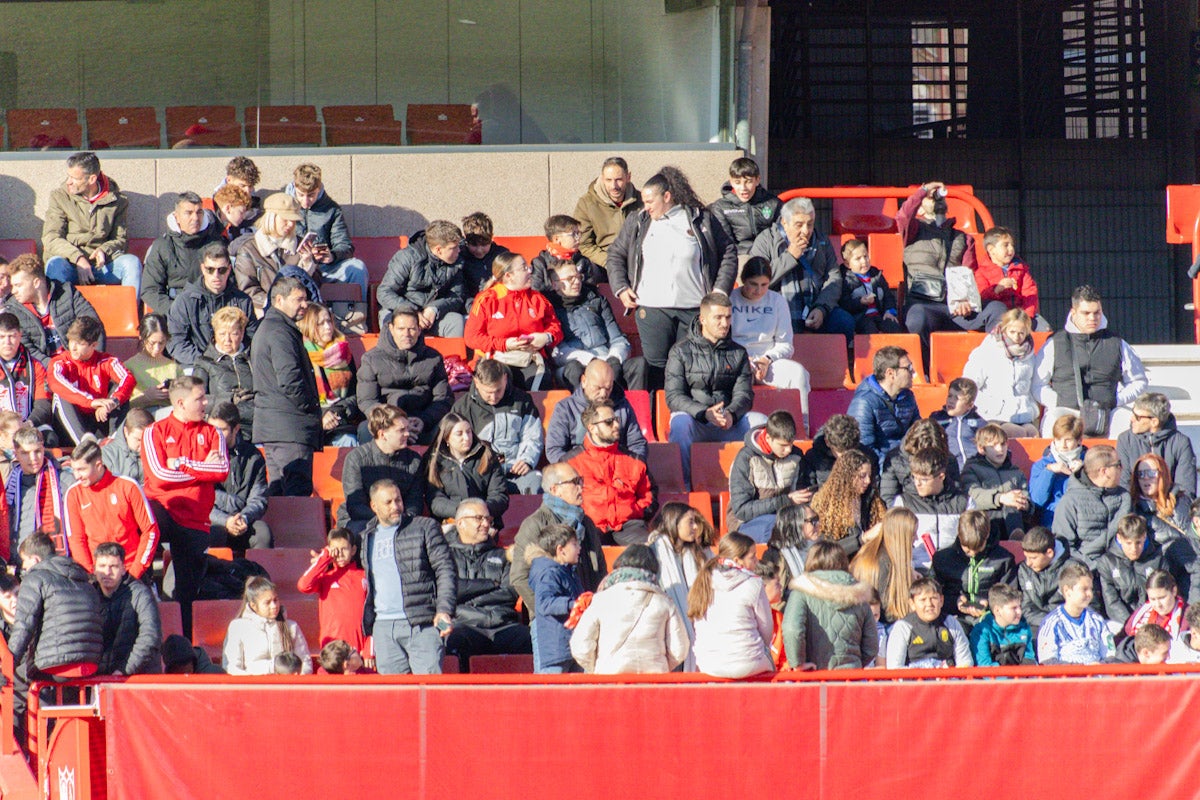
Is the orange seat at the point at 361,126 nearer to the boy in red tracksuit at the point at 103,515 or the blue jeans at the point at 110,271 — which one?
the blue jeans at the point at 110,271

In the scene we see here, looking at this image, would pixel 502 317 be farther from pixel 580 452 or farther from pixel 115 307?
pixel 115 307

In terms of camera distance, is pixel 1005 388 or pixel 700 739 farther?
pixel 1005 388

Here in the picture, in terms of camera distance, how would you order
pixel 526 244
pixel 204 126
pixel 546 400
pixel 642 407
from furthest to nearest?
1. pixel 204 126
2. pixel 526 244
3. pixel 546 400
4. pixel 642 407

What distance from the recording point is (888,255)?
12.1 metres

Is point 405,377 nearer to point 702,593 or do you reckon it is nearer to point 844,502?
point 844,502

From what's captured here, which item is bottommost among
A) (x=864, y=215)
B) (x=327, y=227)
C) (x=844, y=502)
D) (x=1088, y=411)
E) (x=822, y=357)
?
(x=844, y=502)

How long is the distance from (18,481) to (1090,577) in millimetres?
5322

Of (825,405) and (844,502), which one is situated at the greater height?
(825,405)

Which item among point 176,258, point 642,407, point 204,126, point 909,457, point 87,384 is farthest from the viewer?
point 204,126

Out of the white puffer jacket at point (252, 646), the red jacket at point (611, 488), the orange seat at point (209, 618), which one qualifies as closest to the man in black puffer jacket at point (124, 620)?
the white puffer jacket at point (252, 646)

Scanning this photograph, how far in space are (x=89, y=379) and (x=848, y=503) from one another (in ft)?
14.4

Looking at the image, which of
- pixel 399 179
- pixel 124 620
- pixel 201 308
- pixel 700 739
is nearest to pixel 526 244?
pixel 399 179

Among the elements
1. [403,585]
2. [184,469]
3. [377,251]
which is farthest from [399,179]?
[403,585]

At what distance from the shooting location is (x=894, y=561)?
766 centimetres
